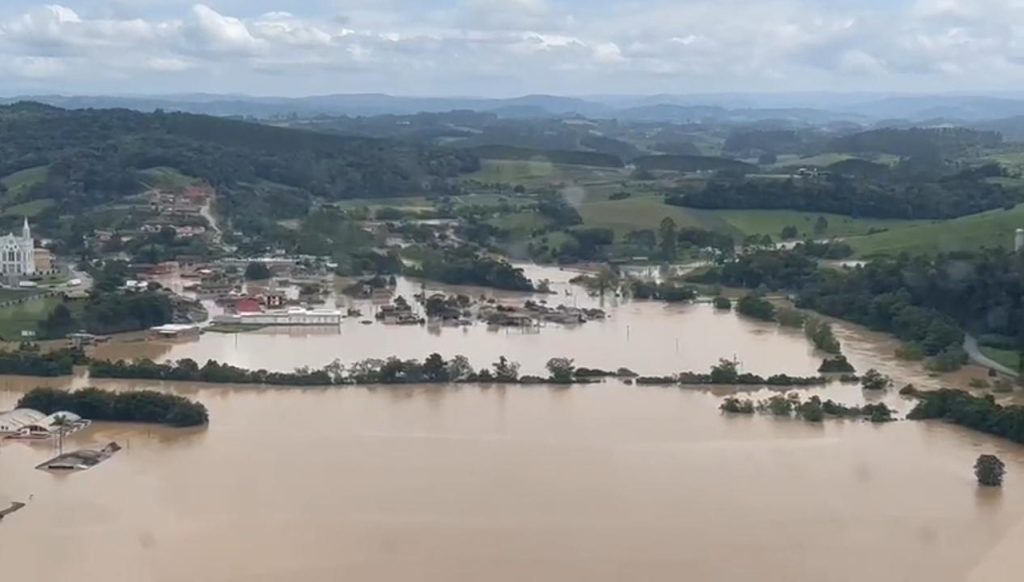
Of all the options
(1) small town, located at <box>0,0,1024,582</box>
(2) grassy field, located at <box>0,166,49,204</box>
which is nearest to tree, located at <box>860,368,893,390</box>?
(1) small town, located at <box>0,0,1024,582</box>

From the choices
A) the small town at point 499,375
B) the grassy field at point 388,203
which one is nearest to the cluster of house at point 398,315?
the small town at point 499,375

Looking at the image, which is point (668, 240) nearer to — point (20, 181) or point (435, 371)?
point (435, 371)

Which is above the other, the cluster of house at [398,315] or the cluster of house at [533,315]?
the cluster of house at [533,315]

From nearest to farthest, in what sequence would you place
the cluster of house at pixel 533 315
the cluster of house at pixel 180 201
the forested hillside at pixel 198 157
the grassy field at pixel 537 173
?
the cluster of house at pixel 533 315 → the cluster of house at pixel 180 201 → the forested hillside at pixel 198 157 → the grassy field at pixel 537 173

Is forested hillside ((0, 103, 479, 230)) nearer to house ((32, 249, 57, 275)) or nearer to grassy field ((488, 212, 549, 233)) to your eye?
house ((32, 249, 57, 275))

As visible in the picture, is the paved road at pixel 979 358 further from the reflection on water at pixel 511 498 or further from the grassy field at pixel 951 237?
the grassy field at pixel 951 237

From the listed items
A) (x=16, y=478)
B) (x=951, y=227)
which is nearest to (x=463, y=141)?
(x=951, y=227)
